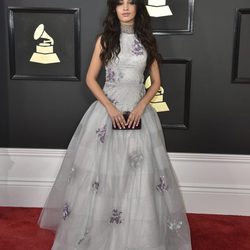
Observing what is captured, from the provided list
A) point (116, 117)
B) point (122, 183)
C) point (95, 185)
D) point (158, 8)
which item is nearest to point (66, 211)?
point (95, 185)

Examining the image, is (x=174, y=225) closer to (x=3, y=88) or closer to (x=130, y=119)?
(x=130, y=119)

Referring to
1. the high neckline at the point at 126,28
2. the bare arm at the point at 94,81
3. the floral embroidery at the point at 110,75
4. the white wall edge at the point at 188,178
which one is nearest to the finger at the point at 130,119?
the bare arm at the point at 94,81

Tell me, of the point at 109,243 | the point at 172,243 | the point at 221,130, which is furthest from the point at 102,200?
the point at 221,130

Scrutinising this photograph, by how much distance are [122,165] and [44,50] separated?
98 centimetres

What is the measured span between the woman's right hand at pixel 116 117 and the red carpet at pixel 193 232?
789mm

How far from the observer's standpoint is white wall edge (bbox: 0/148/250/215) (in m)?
2.75

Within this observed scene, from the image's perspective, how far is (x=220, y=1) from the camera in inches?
102

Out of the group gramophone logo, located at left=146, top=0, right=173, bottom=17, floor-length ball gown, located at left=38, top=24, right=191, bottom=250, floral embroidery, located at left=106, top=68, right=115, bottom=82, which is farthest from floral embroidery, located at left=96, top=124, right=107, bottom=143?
gramophone logo, located at left=146, top=0, right=173, bottom=17

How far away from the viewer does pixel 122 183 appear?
211cm

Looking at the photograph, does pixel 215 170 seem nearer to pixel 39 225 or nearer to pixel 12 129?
pixel 39 225

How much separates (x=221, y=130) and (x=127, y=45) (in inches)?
36.1

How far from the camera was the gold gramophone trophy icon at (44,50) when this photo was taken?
2.66 m

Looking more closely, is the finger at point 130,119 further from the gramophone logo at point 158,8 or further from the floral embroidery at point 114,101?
the gramophone logo at point 158,8

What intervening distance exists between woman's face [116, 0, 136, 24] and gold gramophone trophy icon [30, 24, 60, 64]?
670 millimetres
